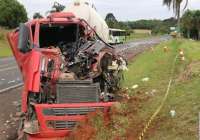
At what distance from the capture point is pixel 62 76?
34.8 ft

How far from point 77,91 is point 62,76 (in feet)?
1.56

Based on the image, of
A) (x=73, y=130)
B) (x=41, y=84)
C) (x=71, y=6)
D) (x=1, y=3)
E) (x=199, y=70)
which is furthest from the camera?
(x=1, y=3)

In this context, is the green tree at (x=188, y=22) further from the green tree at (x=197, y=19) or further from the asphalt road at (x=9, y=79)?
the asphalt road at (x=9, y=79)

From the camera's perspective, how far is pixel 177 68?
19.8 m

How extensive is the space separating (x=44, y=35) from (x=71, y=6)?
4.31 metres

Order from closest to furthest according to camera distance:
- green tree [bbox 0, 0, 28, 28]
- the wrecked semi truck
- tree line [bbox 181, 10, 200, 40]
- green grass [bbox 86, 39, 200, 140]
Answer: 1. green grass [bbox 86, 39, 200, 140]
2. the wrecked semi truck
3. tree line [bbox 181, 10, 200, 40]
4. green tree [bbox 0, 0, 28, 28]

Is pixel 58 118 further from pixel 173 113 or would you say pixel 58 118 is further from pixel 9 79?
pixel 9 79

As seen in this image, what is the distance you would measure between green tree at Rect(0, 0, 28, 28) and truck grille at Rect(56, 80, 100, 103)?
68.8 m

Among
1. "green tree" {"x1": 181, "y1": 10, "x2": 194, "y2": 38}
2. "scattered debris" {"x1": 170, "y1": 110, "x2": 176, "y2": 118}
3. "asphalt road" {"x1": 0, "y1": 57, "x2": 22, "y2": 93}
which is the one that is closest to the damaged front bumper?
"scattered debris" {"x1": 170, "y1": 110, "x2": 176, "y2": 118}

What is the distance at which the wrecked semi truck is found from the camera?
9.72 m

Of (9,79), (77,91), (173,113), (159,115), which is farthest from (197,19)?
(77,91)

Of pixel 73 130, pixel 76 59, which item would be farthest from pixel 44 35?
pixel 73 130

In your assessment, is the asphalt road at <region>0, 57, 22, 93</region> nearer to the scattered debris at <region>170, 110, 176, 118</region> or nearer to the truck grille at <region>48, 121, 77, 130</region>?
the truck grille at <region>48, 121, 77, 130</region>

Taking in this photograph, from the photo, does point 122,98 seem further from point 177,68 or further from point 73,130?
point 177,68
